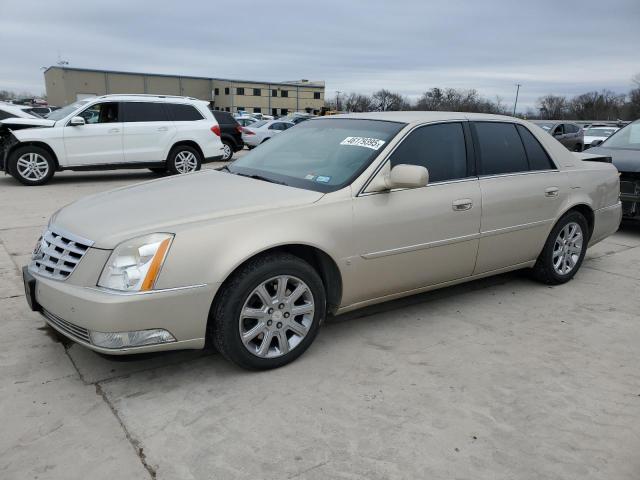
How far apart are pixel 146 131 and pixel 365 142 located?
27.6ft

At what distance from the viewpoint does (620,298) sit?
4.77 m

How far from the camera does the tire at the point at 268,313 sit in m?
3.03

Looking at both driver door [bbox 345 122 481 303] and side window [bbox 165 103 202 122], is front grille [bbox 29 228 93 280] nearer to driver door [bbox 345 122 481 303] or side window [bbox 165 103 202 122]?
driver door [bbox 345 122 481 303]

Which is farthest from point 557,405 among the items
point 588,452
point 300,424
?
point 300,424

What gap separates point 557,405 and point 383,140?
2.04 m

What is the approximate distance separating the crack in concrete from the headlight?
25.8 inches

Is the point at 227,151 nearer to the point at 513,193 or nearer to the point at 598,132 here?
the point at 513,193

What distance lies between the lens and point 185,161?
38.7 feet

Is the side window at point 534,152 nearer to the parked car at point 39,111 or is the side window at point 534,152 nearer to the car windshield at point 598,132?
the parked car at point 39,111

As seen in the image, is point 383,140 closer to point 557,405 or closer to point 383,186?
point 383,186

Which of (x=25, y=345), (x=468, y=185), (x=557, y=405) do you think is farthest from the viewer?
(x=468, y=185)

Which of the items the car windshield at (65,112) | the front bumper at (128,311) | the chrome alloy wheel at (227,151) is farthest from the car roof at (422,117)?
the chrome alloy wheel at (227,151)

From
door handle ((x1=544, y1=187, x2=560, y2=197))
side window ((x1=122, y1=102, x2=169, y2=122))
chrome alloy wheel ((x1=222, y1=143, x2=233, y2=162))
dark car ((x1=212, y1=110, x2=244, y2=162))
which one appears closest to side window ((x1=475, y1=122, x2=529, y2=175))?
door handle ((x1=544, y1=187, x2=560, y2=197))

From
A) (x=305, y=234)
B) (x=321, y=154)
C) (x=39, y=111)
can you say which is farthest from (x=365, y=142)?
(x=39, y=111)
